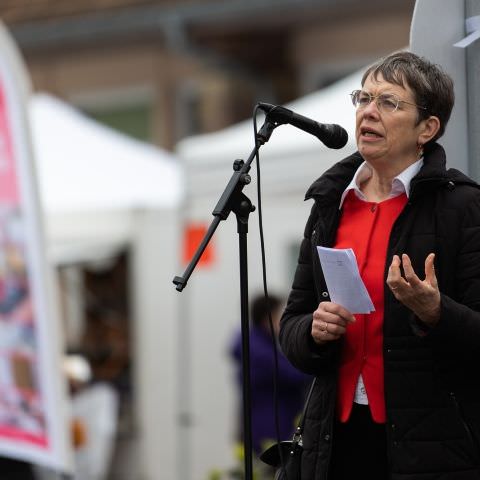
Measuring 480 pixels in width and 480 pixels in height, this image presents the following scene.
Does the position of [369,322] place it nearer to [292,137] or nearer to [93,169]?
[292,137]

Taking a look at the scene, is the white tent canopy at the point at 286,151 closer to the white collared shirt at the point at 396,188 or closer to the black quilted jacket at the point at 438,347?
the white collared shirt at the point at 396,188

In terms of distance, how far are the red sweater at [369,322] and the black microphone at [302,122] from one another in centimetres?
25

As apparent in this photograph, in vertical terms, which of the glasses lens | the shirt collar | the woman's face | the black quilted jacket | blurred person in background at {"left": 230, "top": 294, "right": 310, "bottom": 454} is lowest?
blurred person in background at {"left": 230, "top": 294, "right": 310, "bottom": 454}

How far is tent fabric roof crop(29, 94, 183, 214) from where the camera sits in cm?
872

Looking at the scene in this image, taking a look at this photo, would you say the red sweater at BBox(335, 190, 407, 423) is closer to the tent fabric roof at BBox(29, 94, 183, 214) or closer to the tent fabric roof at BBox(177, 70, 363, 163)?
the tent fabric roof at BBox(177, 70, 363, 163)

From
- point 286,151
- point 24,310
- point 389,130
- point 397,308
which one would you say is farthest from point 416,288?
point 286,151

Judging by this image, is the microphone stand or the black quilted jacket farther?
the microphone stand

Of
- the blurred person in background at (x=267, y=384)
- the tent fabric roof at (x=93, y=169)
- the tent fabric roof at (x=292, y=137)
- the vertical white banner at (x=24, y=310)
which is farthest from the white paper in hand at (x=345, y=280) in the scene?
the tent fabric roof at (x=93, y=169)

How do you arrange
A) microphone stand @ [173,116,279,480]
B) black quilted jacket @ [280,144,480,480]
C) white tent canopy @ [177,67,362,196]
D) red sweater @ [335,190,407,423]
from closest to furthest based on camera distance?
black quilted jacket @ [280,144,480,480] < red sweater @ [335,190,407,423] < microphone stand @ [173,116,279,480] < white tent canopy @ [177,67,362,196]

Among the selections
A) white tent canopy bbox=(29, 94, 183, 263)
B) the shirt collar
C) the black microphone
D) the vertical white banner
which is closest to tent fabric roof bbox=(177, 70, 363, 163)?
white tent canopy bbox=(29, 94, 183, 263)

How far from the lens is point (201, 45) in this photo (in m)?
12.5

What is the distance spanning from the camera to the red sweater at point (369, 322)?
7.66ft

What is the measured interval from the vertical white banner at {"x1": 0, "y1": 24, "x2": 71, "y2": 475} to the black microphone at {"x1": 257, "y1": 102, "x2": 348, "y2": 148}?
276cm

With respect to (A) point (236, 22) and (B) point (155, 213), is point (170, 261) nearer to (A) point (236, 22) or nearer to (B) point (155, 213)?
(B) point (155, 213)
